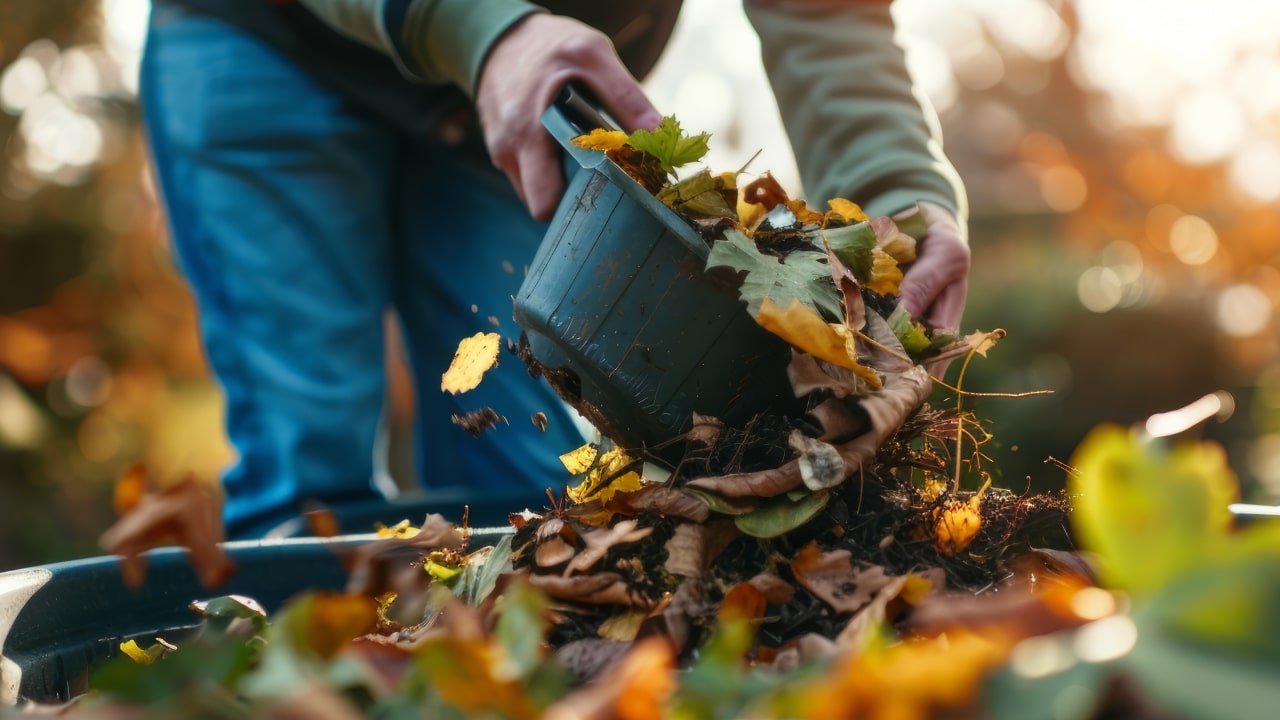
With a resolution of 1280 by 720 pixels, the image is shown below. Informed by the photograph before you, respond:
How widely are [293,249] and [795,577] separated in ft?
3.65

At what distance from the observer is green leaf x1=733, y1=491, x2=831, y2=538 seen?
76 cm

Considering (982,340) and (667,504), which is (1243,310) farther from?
(667,504)

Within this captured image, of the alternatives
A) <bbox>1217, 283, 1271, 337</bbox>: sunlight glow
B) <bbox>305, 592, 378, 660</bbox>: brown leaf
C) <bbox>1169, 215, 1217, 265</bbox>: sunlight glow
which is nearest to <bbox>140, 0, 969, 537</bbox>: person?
<bbox>305, 592, 378, 660</bbox>: brown leaf

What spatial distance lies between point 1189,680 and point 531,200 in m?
0.82

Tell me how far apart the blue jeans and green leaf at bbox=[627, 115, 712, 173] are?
0.69 metres

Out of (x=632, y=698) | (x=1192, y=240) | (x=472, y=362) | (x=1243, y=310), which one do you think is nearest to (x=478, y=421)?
(x=472, y=362)

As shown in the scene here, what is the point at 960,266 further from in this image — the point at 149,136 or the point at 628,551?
the point at 149,136

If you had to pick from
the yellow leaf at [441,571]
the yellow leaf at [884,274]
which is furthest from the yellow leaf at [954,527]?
the yellow leaf at [441,571]

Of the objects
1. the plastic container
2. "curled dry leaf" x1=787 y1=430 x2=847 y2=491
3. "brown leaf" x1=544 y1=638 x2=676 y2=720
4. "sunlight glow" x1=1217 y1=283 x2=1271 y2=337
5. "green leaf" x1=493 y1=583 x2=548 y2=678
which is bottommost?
"sunlight glow" x1=1217 y1=283 x2=1271 y2=337

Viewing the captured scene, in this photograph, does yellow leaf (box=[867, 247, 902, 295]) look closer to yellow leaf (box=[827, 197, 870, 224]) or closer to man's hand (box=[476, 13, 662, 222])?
yellow leaf (box=[827, 197, 870, 224])

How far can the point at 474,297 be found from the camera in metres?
1.71

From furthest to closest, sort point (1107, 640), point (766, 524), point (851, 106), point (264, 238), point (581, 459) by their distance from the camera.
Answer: point (264, 238) < point (851, 106) < point (581, 459) < point (766, 524) < point (1107, 640)

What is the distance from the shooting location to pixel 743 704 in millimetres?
427

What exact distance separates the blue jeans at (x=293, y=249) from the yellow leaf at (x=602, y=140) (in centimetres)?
68
